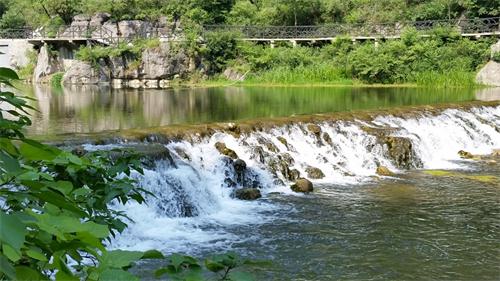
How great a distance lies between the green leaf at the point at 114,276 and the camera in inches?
47.1

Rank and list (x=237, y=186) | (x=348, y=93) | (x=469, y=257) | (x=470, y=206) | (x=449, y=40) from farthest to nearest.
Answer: (x=449, y=40) < (x=348, y=93) < (x=237, y=186) < (x=470, y=206) < (x=469, y=257)

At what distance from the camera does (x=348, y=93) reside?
89.1 ft

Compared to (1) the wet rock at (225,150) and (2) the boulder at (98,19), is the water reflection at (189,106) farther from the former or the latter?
(2) the boulder at (98,19)

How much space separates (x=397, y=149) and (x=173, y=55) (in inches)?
948

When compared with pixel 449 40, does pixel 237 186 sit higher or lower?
lower

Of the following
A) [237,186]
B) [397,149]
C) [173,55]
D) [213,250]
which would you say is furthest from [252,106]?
[173,55]

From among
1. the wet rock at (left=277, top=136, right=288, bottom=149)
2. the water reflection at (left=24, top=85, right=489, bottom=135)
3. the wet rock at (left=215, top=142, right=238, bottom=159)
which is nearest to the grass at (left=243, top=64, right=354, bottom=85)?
the water reflection at (left=24, top=85, right=489, bottom=135)

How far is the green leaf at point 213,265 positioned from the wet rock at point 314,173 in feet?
37.2

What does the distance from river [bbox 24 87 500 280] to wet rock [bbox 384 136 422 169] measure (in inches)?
1.6

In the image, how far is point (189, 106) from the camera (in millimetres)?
21375

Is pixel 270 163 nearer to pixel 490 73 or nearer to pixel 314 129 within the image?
pixel 314 129

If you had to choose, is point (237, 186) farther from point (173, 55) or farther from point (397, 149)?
point (173, 55)

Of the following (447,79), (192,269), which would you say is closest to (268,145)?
(192,269)

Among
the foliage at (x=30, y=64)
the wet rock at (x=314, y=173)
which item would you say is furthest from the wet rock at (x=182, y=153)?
the foliage at (x=30, y=64)
